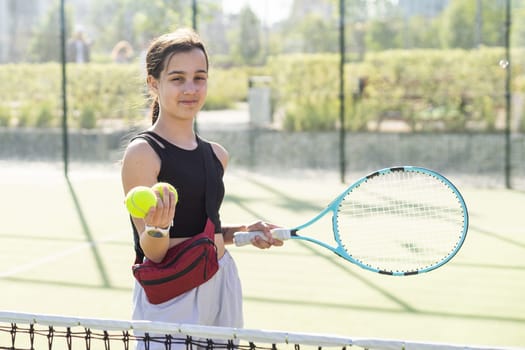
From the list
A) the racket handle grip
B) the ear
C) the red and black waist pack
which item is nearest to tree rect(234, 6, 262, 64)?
the ear

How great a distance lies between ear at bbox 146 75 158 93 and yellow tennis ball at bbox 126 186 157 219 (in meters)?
0.59

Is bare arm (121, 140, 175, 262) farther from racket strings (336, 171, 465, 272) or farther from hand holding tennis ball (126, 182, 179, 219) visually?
racket strings (336, 171, 465, 272)

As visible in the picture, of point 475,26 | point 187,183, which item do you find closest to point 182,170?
point 187,183

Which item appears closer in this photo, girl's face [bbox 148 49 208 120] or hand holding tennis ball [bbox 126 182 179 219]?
hand holding tennis ball [bbox 126 182 179 219]

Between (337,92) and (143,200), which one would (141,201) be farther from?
(337,92)

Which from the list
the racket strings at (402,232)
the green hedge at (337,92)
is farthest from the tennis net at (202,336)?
the green hedge at (337,92)

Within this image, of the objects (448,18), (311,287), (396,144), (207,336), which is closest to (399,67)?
(396,144)

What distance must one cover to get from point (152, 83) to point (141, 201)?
63cm

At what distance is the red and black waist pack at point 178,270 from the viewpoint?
7.21 ft

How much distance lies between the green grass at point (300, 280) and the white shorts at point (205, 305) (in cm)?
145

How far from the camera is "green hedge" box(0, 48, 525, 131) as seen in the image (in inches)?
437

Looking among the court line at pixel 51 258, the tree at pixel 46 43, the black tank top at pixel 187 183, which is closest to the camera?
the black tank top at pixel 187 183

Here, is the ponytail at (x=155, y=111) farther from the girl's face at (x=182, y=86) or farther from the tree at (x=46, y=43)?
the tree at (x=46, y=43)

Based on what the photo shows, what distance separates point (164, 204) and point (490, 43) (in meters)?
11.5
